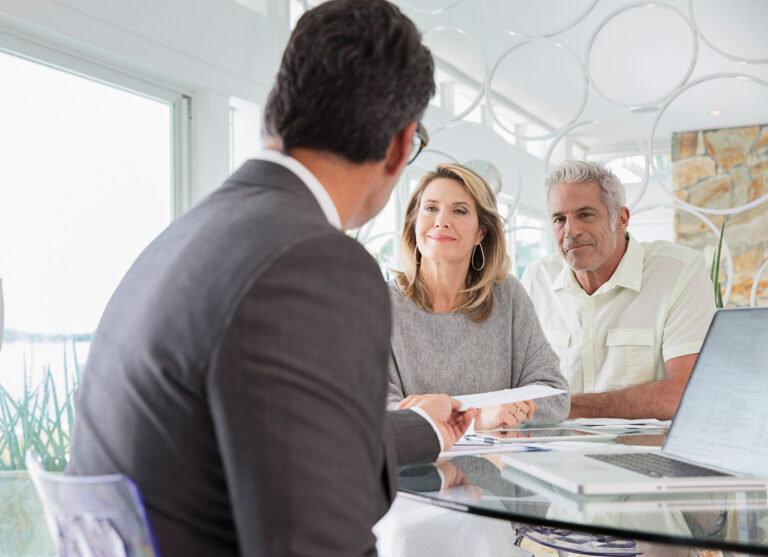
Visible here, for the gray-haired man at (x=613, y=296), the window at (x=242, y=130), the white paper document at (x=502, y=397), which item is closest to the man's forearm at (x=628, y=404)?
the gray-haired man at (x=613, y=296)

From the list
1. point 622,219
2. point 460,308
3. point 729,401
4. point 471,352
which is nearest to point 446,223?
point 460,308

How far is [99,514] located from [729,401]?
1.06 meters

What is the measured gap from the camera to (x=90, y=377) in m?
0.81

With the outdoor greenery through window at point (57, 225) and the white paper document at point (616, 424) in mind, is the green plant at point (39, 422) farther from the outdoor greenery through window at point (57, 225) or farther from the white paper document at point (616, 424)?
the white paper document at point (616, 424)

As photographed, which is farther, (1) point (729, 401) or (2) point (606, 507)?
(1) point (729, 401)

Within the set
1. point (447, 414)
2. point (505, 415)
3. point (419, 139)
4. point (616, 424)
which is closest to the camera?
point (419, 139)

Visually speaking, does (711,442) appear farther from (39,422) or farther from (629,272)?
(39,422)

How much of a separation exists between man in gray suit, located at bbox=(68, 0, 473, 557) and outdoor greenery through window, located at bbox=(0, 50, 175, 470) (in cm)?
179

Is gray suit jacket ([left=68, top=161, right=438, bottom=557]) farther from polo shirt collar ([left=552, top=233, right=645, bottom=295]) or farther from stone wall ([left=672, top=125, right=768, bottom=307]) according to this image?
stone wall ([left=672, top=125, right=768, bottom=307])

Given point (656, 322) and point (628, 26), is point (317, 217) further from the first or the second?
point (628, 26)

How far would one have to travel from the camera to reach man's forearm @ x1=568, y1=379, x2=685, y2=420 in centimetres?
227

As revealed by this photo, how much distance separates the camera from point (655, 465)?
1.25m

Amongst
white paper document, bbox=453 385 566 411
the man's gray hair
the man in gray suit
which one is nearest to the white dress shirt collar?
the man in gray suit

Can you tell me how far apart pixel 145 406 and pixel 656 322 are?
2159 mm
